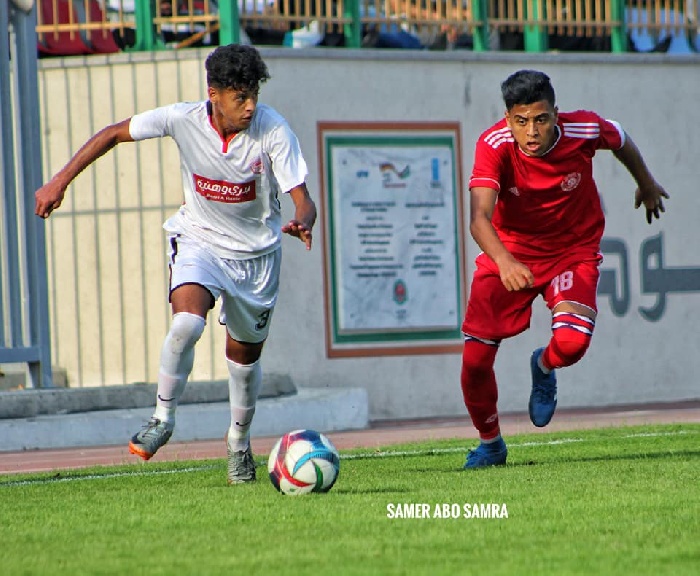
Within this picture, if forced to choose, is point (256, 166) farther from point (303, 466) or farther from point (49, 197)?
point (303, 466)

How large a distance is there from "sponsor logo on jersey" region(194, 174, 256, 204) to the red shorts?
→ 1.44 meters

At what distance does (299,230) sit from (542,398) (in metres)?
2.26

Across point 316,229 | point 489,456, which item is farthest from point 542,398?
point 316,229

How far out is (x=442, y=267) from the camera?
16859mm

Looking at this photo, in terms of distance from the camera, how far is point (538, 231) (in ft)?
28.9

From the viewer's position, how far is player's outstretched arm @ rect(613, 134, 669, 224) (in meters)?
8.93

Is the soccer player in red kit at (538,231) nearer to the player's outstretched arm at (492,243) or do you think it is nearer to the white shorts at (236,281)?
the player's outstretched arm at (492,243)

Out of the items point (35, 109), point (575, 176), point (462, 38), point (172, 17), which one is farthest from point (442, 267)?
point (575, 176)

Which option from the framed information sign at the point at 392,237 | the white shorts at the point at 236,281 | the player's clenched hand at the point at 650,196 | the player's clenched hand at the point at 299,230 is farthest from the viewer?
the framed information sign at the point at 392,237

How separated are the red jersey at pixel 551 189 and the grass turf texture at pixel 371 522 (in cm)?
122

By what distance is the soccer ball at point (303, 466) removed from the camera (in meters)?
7.30

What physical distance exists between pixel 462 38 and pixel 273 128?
975cm

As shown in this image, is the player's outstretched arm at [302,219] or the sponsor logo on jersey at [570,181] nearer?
the player's outstretched arm at [302,219]

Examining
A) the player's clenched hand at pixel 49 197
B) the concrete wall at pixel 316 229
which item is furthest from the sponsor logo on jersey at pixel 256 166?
the concrete wall at pixel 316 229
